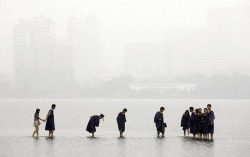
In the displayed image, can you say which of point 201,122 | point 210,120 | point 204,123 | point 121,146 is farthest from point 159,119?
point 121,146

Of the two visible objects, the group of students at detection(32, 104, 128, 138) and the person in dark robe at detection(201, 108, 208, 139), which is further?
the group of students at detection(32, 104, 128, 138)

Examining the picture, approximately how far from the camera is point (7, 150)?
26094 millimetres

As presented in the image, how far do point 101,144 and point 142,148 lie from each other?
2.41 metres

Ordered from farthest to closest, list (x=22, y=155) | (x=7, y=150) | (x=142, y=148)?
1. (x=142, y=148)
2. (x=7, y=150)
3. (x=22, y=155)

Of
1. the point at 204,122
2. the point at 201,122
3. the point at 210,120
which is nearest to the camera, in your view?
the point at 210,120

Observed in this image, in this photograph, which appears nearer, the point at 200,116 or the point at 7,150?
the point at 7,150

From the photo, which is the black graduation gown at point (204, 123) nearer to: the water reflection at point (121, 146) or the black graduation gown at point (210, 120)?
the black graduation gown at point (210, 120)

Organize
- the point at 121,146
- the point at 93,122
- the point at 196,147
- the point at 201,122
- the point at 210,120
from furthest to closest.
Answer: the point at 93,122, the point at 201,122, the point at 210,120, the point at 121,146, the point at 196,147

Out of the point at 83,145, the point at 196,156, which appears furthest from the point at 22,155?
the point at 196,156

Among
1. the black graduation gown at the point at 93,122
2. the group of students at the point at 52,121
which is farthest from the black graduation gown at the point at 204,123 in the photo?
the black graduation gown at the point at 93,122

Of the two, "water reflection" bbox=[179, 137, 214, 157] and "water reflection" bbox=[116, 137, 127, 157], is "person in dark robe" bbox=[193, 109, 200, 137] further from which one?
"water reflection" bbox=[116, 137, 127, 157]

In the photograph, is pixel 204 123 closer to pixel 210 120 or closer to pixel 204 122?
pixel 204 122

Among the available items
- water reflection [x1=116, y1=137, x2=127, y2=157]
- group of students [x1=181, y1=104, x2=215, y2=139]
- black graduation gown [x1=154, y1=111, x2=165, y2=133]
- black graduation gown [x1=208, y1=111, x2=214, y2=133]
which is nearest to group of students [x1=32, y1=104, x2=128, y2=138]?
water reflection [x1=116, y1=137, x2=127, y2=157]

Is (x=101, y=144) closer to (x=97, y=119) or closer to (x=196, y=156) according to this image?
(x=97, y=119)
